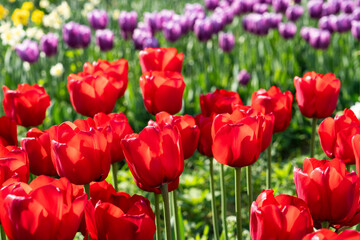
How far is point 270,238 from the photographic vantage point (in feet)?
3.41

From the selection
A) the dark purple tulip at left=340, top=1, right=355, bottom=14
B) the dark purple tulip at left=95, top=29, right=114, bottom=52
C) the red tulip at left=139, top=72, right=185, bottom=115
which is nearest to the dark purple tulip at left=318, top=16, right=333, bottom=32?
the dark purple tulip at left=340, top=1, right=355, bottom=14

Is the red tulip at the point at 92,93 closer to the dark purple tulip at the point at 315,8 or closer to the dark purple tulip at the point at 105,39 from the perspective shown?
the dark purple tulip at the point at 105,39

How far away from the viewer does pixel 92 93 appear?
73.4 inches

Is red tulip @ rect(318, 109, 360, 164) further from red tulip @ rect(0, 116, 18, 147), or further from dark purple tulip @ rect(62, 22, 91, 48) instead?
dark purple tulip @ rect(62, 22, 91, 48)

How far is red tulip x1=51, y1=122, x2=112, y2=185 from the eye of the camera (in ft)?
4.23

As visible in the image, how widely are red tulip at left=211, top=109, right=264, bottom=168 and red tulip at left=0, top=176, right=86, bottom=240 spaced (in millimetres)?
441

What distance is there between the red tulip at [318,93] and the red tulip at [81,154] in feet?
2.57

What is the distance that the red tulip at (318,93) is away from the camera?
179 cm

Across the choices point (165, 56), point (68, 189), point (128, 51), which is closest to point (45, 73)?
point (128, 51)

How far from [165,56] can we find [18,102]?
612mm

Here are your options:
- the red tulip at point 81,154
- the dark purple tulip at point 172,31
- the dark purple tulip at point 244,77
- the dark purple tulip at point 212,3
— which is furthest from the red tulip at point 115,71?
the dark purple tulip at point 212,3

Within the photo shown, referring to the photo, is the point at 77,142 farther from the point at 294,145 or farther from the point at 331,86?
the point at 294,145

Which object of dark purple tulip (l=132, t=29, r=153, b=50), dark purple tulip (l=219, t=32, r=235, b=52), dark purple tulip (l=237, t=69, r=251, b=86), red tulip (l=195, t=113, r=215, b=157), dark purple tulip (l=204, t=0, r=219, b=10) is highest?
red tulip (l=195, t=113, r=215, b=157)

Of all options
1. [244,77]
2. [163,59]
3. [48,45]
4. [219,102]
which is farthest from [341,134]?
[48,45]
